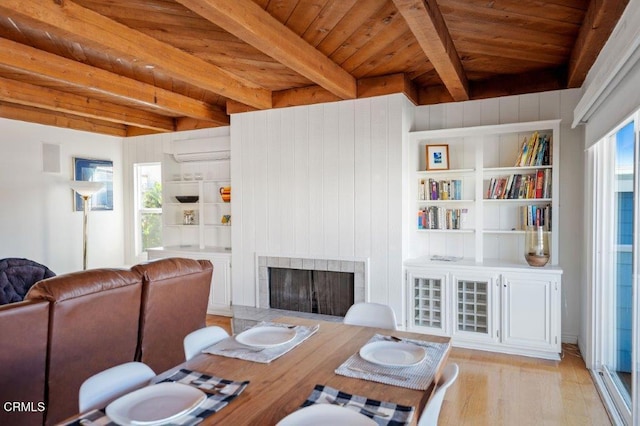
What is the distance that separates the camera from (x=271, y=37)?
2748mm

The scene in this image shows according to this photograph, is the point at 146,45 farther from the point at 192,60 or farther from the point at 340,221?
the point at 340,221

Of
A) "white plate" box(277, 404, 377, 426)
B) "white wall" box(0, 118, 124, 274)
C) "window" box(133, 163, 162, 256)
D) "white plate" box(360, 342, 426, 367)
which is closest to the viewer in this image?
"white plate" box(277, 404, 377, 426)

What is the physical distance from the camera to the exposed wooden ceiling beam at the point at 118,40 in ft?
7.75

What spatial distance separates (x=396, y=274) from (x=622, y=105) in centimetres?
241

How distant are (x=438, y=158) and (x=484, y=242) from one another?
101 centimetres

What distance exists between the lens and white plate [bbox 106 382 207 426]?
49.6 inches

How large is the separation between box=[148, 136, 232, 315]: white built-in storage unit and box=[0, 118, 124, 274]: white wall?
1012 millimetres

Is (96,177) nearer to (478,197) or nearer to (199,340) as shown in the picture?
(199,340)

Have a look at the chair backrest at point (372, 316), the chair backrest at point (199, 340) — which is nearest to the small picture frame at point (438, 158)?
the chair backrest at point (372, 316)

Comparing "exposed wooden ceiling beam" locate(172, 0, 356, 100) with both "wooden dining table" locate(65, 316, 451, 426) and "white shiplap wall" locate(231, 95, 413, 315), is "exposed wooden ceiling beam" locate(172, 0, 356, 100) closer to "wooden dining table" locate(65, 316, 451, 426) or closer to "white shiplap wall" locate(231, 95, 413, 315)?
"white shiplap wall" locate(231, 95, 413, 315)

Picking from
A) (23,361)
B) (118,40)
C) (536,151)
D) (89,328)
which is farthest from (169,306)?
(536,151)

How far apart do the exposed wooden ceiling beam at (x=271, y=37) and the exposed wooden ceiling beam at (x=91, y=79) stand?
1.96m

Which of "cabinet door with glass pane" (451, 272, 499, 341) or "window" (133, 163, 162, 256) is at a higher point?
"window" (133, 163, 162, 256)

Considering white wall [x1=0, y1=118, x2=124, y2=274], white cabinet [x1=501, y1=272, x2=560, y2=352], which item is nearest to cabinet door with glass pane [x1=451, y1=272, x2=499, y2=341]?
white cabinet [x1=501, y1=272, x2=560, y2=352]
